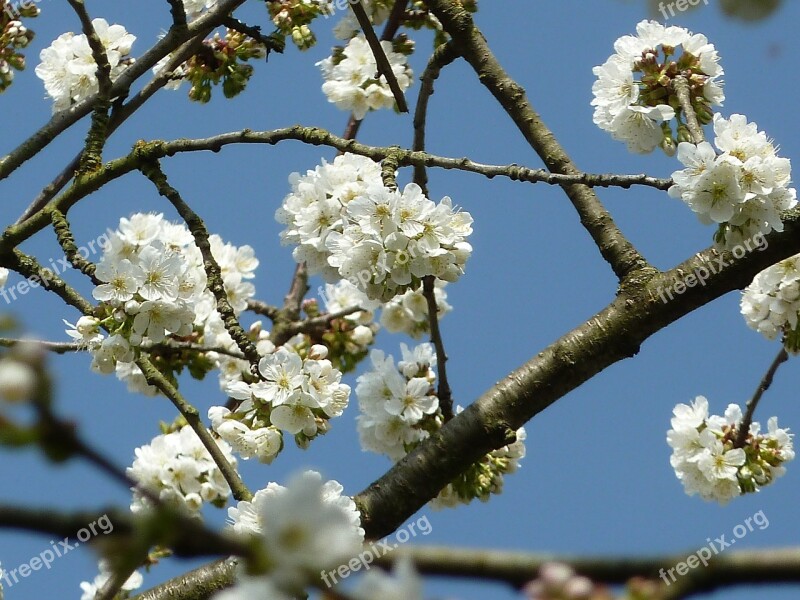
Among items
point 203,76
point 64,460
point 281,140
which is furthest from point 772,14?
point 203,76

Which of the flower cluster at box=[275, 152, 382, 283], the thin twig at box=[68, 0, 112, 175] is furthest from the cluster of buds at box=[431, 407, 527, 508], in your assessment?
the thin twig at box=[68, 0, 112, 175]

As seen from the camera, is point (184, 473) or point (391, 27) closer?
point (184, 473)

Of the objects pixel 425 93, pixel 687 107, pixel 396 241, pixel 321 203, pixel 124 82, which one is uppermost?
pixel 124 82

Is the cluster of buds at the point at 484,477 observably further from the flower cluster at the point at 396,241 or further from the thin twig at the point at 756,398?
the thin twig at the point at 756,398

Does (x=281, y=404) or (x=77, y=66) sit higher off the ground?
(x=77, y=66)

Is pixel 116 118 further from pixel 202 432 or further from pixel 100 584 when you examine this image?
pixel 100 584

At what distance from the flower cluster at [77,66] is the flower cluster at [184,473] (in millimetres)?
1300

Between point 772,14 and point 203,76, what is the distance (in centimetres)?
264

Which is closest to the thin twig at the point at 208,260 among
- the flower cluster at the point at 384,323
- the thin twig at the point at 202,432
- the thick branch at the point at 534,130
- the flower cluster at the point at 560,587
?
the thin twig at the point at 202,432

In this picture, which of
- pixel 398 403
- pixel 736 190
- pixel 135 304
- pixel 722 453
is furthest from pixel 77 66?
pixel 722 453

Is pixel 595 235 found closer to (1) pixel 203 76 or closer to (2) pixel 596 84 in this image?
(2) pixel 596 84

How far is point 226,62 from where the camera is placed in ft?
10.6

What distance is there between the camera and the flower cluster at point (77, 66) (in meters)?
3.41

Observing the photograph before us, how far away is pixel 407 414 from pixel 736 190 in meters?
1.25
